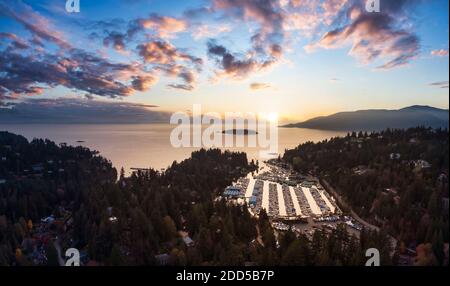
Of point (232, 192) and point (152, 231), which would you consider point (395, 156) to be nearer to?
point (232, 192)

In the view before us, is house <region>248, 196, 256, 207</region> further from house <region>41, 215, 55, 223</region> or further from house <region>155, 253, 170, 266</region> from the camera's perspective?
house <region>41, 215, 55, 223</region>

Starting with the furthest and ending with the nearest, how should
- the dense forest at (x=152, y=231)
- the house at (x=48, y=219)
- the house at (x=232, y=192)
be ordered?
the house at (x=232, y=192) → the house at (x=48, y=219) → the dense forest at (x=152, y=231)

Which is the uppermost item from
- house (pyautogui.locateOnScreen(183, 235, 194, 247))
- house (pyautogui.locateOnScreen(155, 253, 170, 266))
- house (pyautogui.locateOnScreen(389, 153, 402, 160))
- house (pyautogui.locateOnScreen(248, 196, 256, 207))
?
house (pyautogui.locateOnScreen(389, 153, 402, 160))

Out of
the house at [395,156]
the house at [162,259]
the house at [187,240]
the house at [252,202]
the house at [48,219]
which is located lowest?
the house at [48,219]

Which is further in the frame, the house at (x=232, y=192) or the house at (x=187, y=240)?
the house at (x=232, y=192)

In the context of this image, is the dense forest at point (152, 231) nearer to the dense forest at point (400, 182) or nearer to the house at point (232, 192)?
the house at point (232, 192)

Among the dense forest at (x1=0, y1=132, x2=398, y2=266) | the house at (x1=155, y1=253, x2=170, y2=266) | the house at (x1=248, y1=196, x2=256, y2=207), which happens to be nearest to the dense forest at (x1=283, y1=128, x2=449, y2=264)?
the dense forest at (x1=0, y1=132, x2=398, y2=266)

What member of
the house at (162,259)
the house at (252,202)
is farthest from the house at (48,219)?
the house at (252,202)
